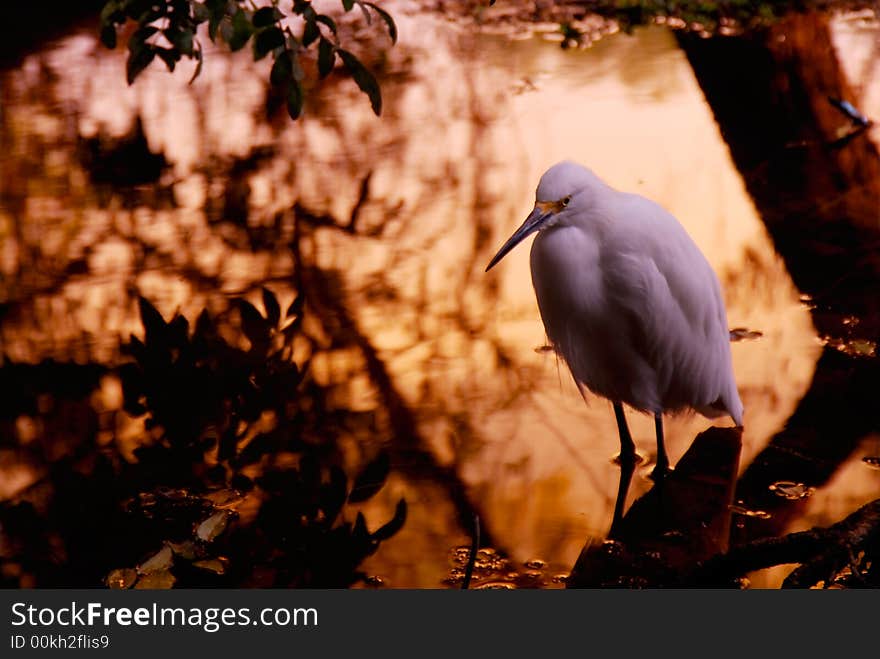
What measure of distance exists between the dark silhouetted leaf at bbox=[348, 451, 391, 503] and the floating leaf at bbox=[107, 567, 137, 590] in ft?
1.73

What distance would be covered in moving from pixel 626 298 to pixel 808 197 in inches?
94.6

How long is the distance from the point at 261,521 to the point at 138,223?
Answer: 2186 millimetres

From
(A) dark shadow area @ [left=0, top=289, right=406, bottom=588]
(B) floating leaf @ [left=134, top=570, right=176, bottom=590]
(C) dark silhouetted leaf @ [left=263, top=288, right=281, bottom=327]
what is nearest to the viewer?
(B) floating leaf @ [left=134, top=570, right=176, bottom=590]

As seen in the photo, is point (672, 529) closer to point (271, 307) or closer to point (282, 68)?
point (282, 68)

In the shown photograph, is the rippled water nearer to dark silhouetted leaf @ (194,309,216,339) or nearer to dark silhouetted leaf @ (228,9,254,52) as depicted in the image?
dark silhouetted leaf @ (194,309,216,339)

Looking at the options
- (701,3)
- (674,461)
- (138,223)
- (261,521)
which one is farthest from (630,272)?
(701,3)

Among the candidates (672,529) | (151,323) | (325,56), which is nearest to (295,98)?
(325,56)

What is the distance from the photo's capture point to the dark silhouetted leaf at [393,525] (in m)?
2.48

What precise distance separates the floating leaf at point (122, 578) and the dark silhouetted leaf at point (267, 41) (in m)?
1.17

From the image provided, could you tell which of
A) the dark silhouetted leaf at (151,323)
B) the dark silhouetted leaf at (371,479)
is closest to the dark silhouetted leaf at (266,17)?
the dark silhouetted leaf at (371,479)

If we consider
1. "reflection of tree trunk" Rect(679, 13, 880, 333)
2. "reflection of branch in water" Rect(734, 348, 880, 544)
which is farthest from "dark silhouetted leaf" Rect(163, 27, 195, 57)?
"reflection of tree trunk" Rect(679, 13, 880, 333)

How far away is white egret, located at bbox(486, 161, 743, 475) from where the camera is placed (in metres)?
2.37

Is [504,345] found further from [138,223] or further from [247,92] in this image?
[247,92]

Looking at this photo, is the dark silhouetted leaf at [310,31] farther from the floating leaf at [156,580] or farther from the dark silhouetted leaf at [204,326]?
the dark silhouetted leaf at [204,326]
